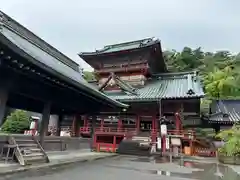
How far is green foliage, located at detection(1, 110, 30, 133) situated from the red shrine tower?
9.51 metres

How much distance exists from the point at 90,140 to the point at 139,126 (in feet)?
15.9

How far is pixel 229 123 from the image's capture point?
72.0ft

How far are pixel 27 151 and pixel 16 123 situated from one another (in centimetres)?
2093

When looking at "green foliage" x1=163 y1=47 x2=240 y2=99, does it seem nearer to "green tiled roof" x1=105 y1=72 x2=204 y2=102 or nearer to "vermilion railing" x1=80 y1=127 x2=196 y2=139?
"green tiled roof" x1=105 y1=72 x2=204 y2=102

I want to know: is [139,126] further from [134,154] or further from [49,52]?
[49,52]

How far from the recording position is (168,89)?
20078mm

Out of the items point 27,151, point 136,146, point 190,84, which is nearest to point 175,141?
point 136,146

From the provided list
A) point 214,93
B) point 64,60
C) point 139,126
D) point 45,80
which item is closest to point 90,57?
point 64,60

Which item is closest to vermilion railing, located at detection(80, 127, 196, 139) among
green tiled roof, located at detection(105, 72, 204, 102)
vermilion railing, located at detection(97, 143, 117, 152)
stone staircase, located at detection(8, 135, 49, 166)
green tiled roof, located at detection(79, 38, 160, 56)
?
vermilion railing, located at detection(97, 143, 117, 152)

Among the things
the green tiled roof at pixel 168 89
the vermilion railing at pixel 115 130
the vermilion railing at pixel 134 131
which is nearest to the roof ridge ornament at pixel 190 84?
the green tiled roof at pixel 168 89

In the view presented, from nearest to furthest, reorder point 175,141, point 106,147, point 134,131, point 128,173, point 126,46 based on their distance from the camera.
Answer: point 128,173
point 175,141
point 106,147
point 134,131
point 126,46

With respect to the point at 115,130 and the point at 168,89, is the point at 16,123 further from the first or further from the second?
the point at 168,89

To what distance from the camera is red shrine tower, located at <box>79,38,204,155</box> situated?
18.4 metres

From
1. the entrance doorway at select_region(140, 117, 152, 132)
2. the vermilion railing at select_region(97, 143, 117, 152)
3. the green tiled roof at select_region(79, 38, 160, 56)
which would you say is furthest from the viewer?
the green tiled roof at select_region(79, 38, 160, 56)
